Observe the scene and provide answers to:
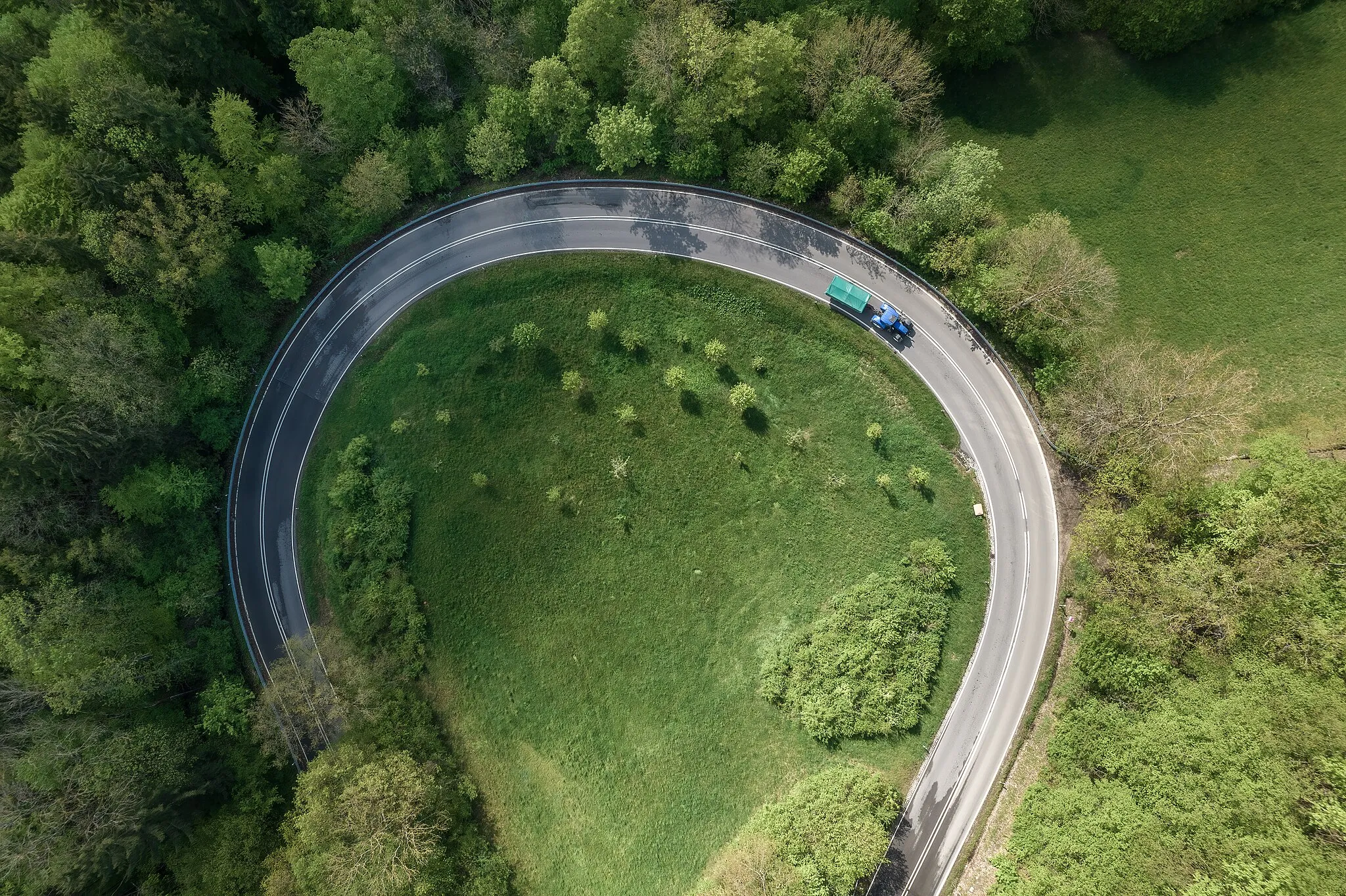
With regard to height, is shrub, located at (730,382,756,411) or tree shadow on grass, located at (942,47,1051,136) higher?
tree shadow on grass, located at (942,47,1051,136)

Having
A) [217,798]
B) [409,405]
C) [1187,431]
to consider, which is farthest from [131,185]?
[1187,431]

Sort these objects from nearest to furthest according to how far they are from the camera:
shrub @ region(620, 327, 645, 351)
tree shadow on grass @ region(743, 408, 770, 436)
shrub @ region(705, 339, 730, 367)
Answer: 1. shrub @ region(705, 339, 730, 367)
2. tree shadow on grass @ region(743, 408, 770, 436)
3. shrub @ region(620, 327, 645, 351)

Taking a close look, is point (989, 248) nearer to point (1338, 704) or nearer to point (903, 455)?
point (903, 455)

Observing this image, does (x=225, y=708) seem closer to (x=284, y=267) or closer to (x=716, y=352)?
(x=284, y=267)

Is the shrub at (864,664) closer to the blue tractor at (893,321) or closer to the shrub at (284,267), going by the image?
the blue tractor at (893,321)

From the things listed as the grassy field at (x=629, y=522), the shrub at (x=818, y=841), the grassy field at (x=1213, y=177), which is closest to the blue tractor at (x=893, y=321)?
the grassy field at (x=629, y=522)

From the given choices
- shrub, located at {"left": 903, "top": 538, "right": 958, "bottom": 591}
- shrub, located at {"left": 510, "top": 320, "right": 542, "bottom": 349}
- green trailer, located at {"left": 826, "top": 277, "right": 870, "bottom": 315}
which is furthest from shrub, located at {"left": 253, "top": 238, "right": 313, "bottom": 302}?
shrub, located at {"left": 903, "top": 538, "right": 958, "bottom": 591}

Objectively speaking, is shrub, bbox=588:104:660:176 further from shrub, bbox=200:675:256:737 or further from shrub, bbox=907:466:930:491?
shrub, bbox=200:675:256:737

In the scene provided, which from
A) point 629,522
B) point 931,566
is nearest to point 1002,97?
point 931,566
